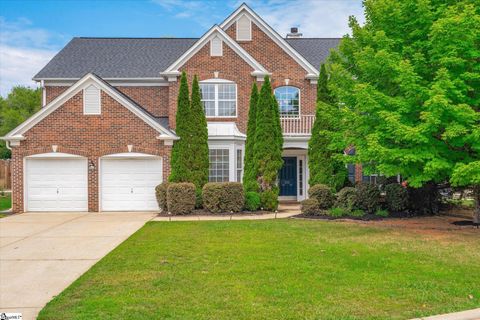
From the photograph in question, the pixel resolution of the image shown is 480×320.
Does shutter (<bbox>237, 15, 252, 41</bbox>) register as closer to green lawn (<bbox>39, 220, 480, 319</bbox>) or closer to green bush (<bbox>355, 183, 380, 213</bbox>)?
green bush (<bbox>355, 183, 380, 213</bbox>)

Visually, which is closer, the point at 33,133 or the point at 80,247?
the point at 80,247

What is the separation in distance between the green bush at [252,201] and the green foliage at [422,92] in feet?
16.2

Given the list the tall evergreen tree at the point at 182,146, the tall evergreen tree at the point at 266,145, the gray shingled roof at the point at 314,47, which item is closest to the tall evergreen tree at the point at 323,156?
the tall evergreen tree at the point at 266,145

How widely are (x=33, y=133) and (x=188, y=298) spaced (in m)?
14.4

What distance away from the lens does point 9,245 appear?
34.5 ft

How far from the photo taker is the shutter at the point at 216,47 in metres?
20.5

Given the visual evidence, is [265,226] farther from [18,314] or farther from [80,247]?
[18,314]

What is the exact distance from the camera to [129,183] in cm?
1800

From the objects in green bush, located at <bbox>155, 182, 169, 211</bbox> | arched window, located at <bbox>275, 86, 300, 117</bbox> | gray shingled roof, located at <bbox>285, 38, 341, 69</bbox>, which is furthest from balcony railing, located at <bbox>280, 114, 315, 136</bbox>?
green bush, located at <bbox>155, 182, 169, 211</bbox>

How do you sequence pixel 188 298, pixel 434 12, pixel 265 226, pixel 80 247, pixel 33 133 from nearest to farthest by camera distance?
1. pixel 188 298
2. pixel 80 247
3. pixel 434 12
4. pixel 265 226
5. pixel 33 133

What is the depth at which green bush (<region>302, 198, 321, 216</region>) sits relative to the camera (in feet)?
51.6

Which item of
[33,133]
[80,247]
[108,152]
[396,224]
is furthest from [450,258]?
[33,133]

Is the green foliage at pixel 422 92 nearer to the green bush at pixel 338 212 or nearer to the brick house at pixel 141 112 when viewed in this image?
the green bush at pixel 338 212

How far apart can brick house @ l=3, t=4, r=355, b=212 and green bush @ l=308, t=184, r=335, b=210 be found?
442cm
